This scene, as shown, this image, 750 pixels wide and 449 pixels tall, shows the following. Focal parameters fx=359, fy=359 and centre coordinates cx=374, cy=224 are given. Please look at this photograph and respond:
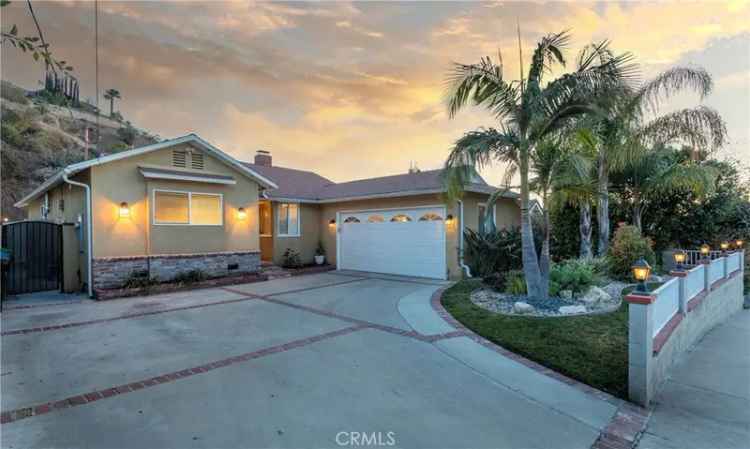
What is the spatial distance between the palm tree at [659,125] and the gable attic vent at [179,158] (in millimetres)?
12234

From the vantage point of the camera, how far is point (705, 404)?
4.12 metres

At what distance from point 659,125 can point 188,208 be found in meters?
15.3

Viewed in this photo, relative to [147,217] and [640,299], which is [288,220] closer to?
[147,217]

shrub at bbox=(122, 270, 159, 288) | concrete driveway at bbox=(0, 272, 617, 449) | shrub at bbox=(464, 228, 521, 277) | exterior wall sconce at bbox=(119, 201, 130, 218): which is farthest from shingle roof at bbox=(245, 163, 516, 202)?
concrete driveway at bbox=(0, 272, 617, 449)

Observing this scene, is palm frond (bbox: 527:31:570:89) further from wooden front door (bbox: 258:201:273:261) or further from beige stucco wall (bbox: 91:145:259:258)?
wooden front door (bbox: 258:201:273:261)

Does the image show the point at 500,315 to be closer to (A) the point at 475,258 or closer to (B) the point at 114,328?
(A) the point at 475,258

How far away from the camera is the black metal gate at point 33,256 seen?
9883 mm

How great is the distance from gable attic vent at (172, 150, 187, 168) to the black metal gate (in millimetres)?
3711

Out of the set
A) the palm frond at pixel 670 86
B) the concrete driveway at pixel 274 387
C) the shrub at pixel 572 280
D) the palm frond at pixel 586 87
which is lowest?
the concrete driveway at pixel 274 387

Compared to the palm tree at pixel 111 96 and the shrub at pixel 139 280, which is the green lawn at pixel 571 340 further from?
the shrub at pixel 139 280

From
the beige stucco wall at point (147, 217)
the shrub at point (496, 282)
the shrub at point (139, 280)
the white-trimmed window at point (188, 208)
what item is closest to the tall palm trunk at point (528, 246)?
the shrub at point (496, 282)

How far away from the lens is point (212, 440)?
10.1ft

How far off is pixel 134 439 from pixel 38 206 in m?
18.9

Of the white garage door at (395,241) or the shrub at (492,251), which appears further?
the white garage door at (395,241)
